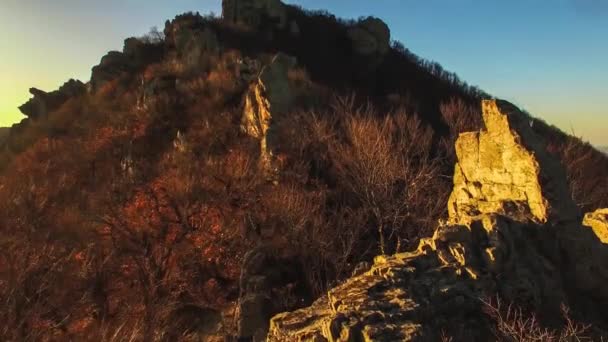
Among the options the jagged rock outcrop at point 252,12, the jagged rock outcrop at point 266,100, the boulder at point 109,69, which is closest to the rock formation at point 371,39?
the jagged rock outcrop at point 252,12

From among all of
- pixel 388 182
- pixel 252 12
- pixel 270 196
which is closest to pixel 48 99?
pixel 252 12

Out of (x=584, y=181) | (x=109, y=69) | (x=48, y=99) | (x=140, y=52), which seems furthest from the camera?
(x=48, y=99)

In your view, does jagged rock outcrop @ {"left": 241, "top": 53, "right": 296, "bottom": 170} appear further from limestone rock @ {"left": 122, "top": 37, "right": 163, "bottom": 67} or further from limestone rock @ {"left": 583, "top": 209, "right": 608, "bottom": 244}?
limestone rock @ {"left": 583, "top": 209, "right": 608, "bottom": 244}

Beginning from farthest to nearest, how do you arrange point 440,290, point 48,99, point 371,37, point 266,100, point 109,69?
point 371,37 < point 48,99 < point 109,69 < point 266,100 < point 440,290

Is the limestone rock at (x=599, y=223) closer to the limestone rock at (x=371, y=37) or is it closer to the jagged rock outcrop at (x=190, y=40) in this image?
the jagged rock outcrop at (x=190, y=40)

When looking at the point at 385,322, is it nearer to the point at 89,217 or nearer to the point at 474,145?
the point at 474,145

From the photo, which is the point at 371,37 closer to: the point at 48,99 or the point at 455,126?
the point at 455,126

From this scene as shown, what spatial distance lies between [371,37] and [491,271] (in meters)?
63.8

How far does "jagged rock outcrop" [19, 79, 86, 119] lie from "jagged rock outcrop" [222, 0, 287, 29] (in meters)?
19.5

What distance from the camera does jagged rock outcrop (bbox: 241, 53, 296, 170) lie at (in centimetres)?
3916

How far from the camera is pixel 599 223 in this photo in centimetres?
1099

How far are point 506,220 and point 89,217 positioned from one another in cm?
2694

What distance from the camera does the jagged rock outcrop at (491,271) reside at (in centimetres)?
782

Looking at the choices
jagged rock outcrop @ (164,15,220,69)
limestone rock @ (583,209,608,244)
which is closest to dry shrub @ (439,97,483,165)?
limestone rock @ (583,209,608,244)
